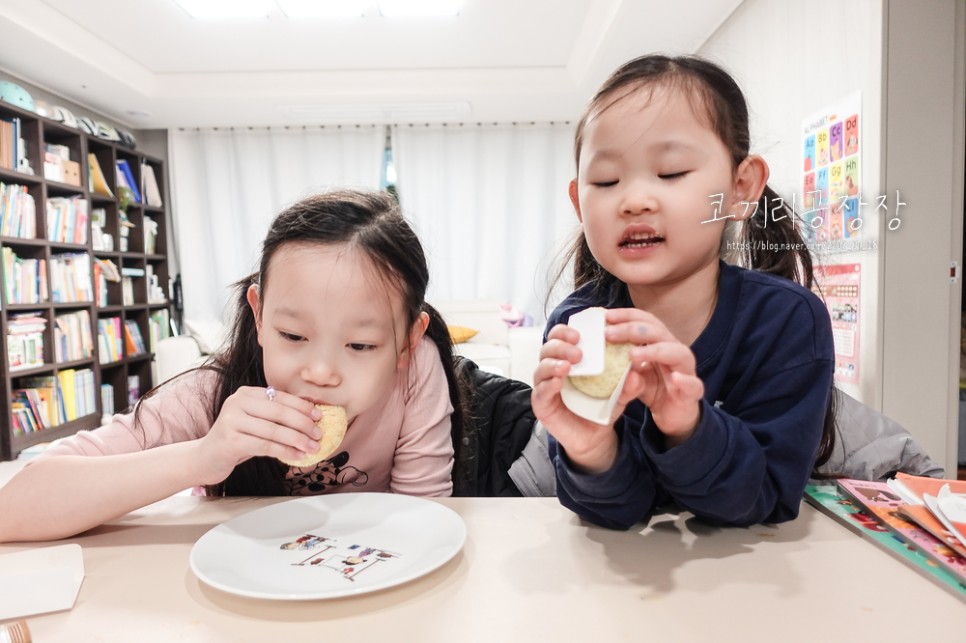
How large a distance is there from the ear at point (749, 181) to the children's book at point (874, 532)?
43cm

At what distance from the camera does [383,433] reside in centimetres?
108

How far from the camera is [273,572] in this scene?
63 cm

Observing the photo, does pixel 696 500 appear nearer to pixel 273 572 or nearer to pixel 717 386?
pixel 717 386

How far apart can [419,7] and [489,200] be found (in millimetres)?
2414

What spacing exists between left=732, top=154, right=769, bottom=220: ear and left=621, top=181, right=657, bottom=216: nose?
20 cm

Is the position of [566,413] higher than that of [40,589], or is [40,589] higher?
[566,413]

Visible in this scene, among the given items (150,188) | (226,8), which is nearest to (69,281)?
(150,188)

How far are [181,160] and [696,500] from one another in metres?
6.49

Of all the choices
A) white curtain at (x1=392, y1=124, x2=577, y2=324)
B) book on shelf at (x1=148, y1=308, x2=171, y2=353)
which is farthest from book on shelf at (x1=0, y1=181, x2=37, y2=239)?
white curtain at (x1=392, y1=124, x2=577, y2=324)

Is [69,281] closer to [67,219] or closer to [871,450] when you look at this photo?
[67,219]

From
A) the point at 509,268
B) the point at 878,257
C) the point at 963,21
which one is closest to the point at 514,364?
the point at 509,268

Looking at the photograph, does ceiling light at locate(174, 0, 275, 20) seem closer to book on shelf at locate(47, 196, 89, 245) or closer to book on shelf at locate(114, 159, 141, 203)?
book on shelf at locate(47, 196, 89, 245)

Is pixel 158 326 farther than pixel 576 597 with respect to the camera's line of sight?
Yes

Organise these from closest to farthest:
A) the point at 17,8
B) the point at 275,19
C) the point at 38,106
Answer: the point at 17,8, the point at 275,19, the point at 38,106
